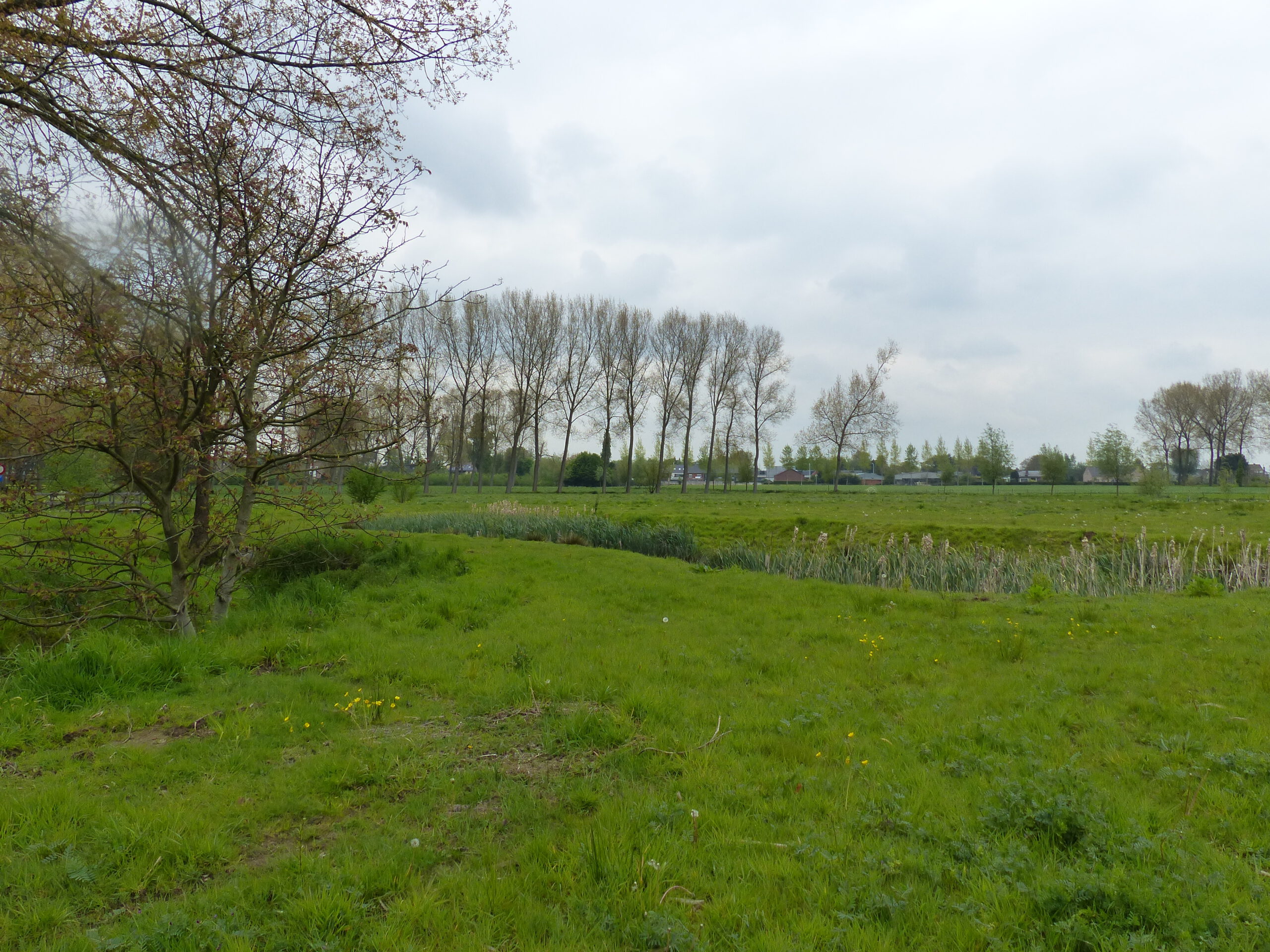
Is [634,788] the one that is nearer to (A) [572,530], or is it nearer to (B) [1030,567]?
(A) [572,530]

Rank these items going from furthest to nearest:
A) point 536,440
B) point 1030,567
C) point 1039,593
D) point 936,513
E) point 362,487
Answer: point 536,440 < point 936,513 < point 362,487 < point 1030,567 < point 1039,593

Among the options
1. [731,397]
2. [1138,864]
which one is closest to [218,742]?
[1138,864]

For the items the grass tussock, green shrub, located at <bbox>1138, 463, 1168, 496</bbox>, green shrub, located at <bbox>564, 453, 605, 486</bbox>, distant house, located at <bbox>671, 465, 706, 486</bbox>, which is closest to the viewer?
the grass tussock

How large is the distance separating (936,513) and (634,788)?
25.0 metres

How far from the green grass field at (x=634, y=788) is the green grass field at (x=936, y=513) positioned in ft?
32.3

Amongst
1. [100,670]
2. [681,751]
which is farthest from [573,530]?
[681,751]

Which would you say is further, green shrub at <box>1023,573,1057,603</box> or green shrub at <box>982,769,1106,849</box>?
green shrub at <box>1023,573,1057,603</box>

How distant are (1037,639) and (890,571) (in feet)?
16.3

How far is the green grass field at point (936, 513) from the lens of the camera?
17250 millimetres

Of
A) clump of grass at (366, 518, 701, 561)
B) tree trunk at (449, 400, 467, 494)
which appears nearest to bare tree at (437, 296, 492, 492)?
tree trunk at (449, 400, 467, 494)

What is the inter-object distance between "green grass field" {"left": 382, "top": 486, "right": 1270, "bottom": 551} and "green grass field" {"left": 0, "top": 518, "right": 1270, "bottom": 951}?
9.85 meters

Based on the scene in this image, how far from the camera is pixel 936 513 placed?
25594 millimetres

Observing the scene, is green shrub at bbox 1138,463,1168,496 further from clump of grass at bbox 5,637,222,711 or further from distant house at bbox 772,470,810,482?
distant house at bbox 772,470,810,482

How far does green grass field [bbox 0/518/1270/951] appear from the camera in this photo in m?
2.65
